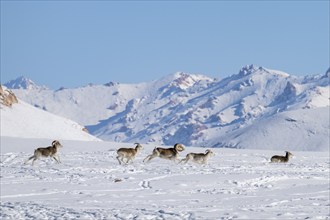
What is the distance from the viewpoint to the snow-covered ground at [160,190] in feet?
58.9

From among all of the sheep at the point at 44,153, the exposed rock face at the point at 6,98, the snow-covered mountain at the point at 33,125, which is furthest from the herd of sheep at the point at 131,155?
the exposed rock face at the point at 6,98

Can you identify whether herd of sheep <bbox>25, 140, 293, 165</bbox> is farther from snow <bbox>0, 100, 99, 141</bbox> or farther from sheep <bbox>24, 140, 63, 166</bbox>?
snow <bbox>0, 100, 99, 141</bbox>

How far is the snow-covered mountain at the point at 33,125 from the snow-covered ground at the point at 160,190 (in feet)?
132

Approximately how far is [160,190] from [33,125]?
59037 millimetres

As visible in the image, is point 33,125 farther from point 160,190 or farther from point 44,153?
point 160,190

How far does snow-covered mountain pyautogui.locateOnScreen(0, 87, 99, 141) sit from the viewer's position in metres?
77.2

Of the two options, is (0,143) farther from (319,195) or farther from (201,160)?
(319,195)

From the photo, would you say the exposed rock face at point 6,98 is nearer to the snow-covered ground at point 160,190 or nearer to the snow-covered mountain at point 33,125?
the snow-covered mountain at point 33,125

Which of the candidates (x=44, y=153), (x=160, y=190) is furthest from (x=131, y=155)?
(x=160, y=190)

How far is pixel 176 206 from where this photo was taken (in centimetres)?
Answer: 1938

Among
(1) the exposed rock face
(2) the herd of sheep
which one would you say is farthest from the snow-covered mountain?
(2) the herd of sheep

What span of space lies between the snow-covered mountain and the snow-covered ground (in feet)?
132

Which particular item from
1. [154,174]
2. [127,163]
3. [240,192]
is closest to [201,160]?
[127,163]

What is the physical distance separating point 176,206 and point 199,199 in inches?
83.0
